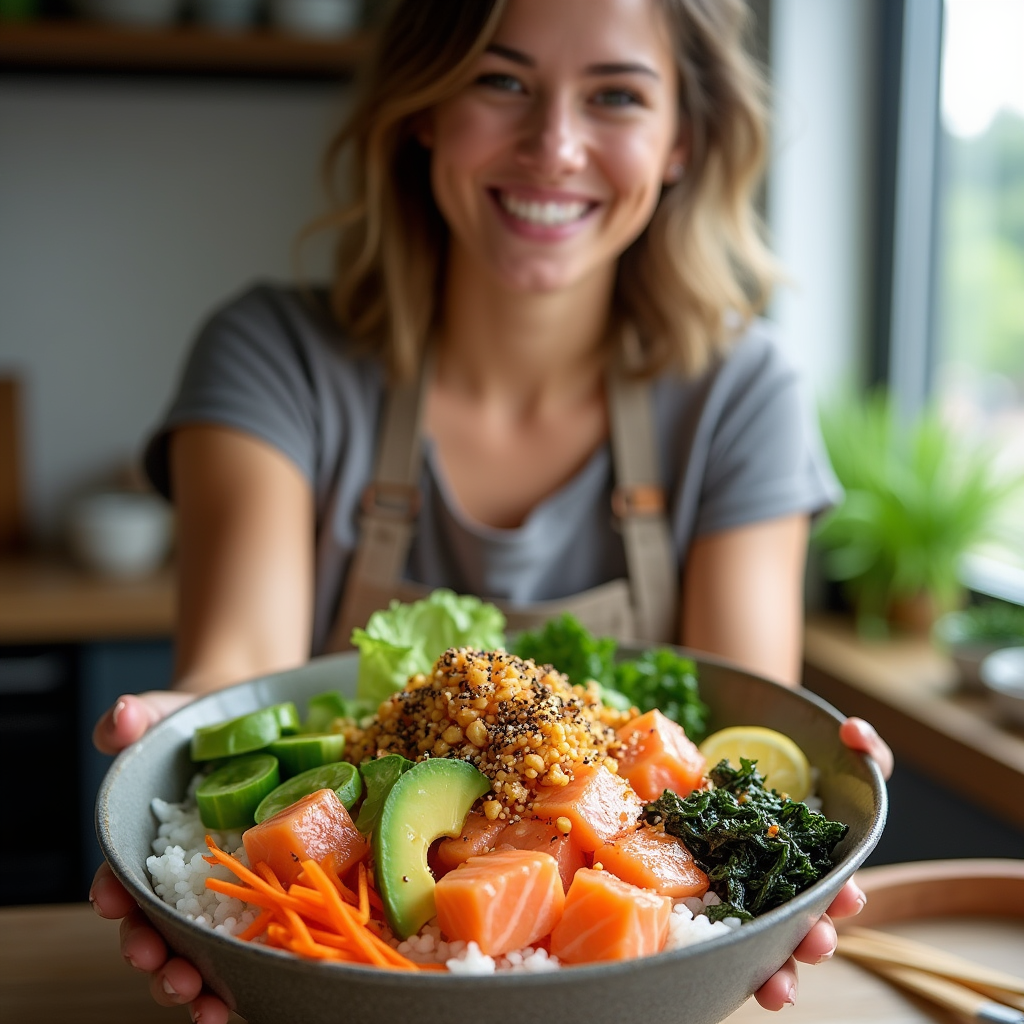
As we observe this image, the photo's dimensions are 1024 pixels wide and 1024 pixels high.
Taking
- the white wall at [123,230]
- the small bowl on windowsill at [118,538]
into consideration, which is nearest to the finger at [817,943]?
the small bowl on windowsill at [118,538]

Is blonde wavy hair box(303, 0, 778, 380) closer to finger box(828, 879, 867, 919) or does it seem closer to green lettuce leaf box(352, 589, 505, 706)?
green lettuce leaf box(352, 589, 505, 706)

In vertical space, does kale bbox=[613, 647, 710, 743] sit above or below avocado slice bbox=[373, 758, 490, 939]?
below

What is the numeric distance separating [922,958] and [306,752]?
1.99 feet

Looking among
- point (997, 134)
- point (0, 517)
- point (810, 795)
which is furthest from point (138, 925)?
point (0, 517)

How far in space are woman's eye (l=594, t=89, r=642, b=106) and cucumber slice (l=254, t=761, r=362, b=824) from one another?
1.03 m

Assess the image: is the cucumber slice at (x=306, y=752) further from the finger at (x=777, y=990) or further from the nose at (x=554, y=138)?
the nose at (x=554, y=138)

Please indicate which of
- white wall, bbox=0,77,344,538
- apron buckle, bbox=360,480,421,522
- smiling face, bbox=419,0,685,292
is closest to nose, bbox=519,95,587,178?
smiling face, bbox=419,0,685,292

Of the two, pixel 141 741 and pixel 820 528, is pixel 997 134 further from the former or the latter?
pixel 141 741

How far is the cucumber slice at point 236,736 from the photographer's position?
1110mm

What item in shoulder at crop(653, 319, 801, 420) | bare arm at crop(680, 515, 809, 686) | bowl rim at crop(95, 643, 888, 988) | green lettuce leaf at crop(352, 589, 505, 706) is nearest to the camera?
bowl rim at crop(95, 643, 888, 988)

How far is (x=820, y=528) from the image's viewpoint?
2748 millimetres

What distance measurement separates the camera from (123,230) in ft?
11.4

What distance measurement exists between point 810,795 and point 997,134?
192 cm

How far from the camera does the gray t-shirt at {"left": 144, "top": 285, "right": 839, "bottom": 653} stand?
1.84m
